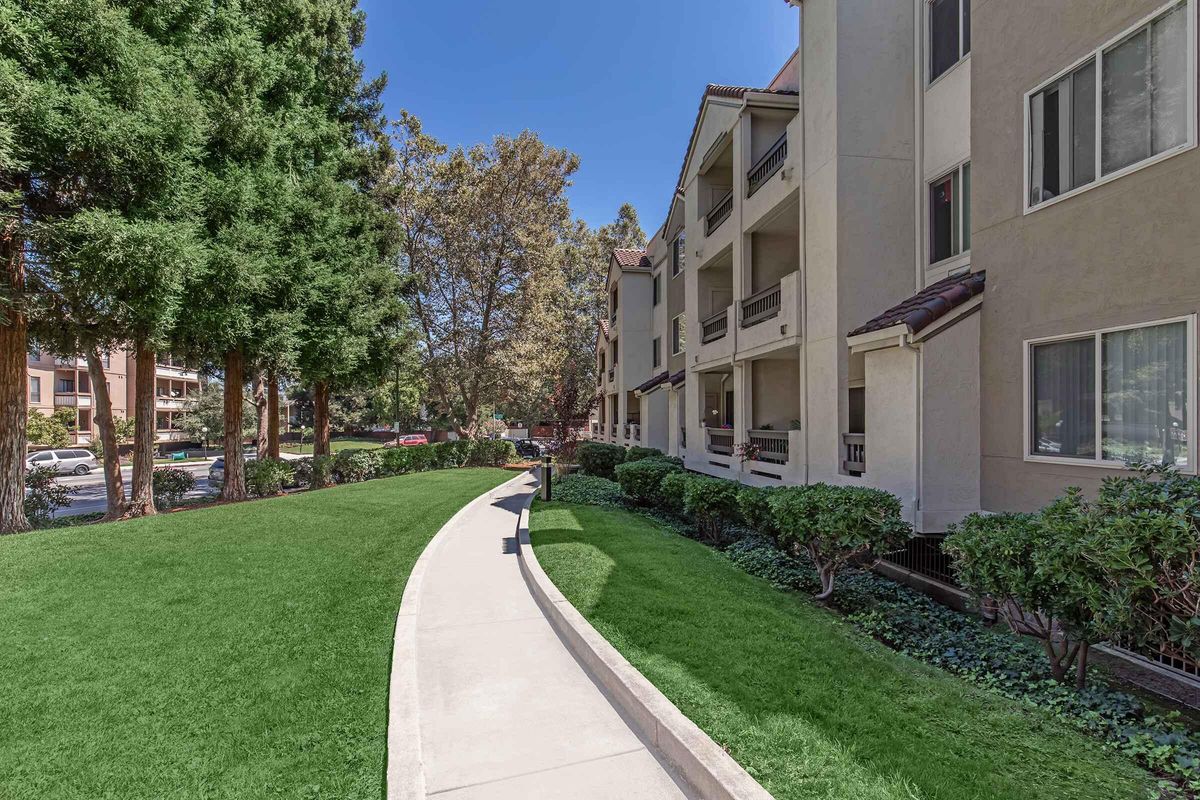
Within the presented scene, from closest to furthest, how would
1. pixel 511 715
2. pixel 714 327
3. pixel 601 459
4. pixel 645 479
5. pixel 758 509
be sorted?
pixel 511 715 < pixel 758 509 < pixel 645 479 < pixel 714 327 < pixel 601 459

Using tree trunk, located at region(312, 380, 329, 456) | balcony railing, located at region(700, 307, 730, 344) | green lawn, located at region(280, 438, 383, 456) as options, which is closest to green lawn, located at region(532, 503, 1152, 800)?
balcony railing, located at region(700, 307, 730, 344)

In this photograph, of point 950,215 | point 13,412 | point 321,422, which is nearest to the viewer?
point 950,215

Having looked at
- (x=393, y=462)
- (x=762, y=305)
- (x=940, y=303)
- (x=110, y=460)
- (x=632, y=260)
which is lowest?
(x=393, y=462)

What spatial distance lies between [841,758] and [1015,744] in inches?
52.3

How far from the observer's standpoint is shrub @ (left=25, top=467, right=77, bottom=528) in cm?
1398

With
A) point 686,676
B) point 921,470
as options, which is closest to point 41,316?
point 686,676

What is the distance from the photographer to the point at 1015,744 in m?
3.64

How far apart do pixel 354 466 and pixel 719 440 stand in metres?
14.2

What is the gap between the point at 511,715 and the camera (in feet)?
13.6

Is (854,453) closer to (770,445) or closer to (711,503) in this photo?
(711,503)

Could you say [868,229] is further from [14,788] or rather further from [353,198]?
[353,198]

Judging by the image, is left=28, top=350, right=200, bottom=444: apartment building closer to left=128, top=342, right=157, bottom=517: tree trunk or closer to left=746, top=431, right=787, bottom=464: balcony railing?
left=128, top=342, right=157, bottom=517: tree trunk

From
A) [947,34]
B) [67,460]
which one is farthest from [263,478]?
[67,460]

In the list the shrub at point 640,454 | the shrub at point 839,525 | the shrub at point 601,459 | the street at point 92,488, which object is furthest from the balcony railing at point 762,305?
the street at point 92,488
